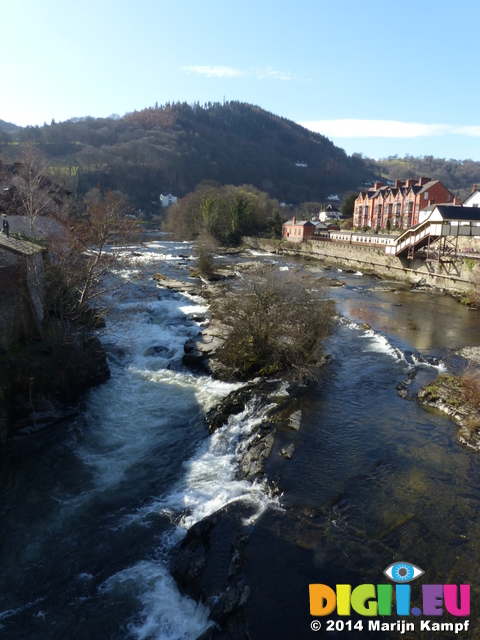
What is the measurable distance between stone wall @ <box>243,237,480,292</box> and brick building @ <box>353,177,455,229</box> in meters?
14.2

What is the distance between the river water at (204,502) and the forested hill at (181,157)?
347 ft

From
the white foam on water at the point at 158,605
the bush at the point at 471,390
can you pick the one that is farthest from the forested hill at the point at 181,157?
the white foam on water at the point at 158,605

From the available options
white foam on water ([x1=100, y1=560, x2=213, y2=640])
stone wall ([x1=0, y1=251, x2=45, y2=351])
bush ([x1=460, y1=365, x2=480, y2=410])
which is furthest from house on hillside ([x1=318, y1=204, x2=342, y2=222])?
white foam on water ([x1=100, y1=560, x2=213, y2=640])

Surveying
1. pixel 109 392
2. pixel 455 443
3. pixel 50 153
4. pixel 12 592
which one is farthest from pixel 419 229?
pixel 50 153

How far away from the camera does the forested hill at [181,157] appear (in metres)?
124

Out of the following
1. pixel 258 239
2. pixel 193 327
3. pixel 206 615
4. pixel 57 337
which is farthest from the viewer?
pixel 258 239

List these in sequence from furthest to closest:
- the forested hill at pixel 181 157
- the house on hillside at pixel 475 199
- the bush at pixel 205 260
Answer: the forested hill at pixel 181 157 < the house on hillside at pixel 475 199 < the bush at pixel 205 260

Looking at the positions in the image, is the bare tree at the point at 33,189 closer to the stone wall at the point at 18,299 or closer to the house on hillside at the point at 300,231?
the stone wall at the point at 18,299

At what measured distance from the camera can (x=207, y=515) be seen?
27.7ft

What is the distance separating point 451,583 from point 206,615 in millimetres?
3967

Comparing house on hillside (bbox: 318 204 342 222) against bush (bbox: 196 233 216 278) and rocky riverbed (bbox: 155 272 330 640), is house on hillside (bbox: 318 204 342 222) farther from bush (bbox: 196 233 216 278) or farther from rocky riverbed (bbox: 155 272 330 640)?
rocky riverbed (bbox: 155 272 330 640)

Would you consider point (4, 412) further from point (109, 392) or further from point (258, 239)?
point (258, 239)

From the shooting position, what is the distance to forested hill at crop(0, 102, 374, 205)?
407ft

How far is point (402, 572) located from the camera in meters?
6.79
